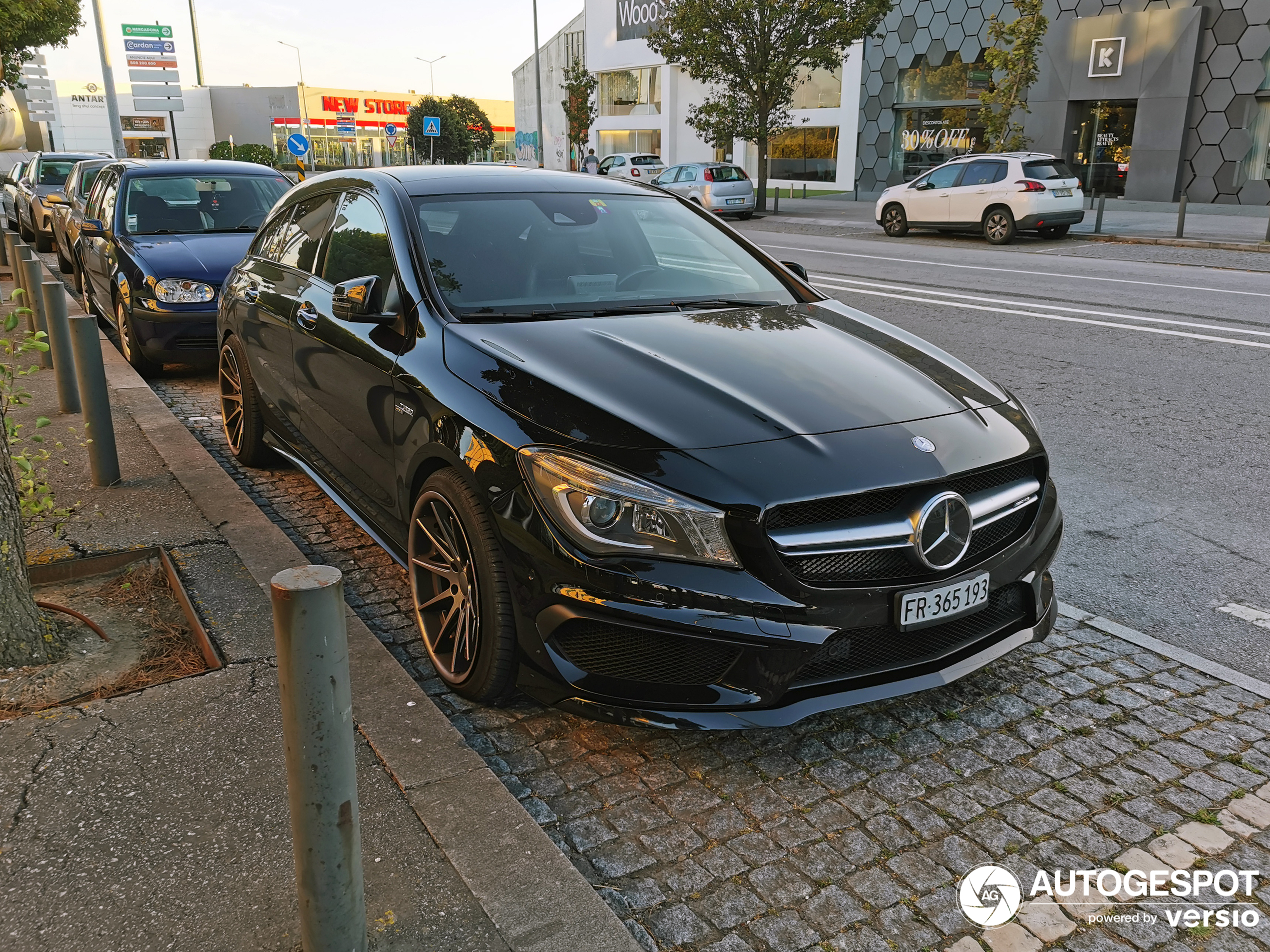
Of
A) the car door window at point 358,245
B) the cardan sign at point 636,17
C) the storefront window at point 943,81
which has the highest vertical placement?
the cardan sign at point 636,17

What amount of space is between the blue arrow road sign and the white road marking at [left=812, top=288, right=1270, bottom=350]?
62.4m

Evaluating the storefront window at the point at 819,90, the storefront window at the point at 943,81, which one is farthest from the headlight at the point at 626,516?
the storefront window at the point at 819,90

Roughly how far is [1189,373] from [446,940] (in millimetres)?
8046

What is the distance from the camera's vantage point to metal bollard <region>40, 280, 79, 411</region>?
6.21 meters

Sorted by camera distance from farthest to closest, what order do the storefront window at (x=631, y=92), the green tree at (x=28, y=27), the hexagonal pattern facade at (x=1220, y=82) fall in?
the storefront window at (x=631, y=92) < the hexagonal pattern facade at (x=1220, y=82) < the green tree at (x=28, y=27)

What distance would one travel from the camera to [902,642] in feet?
9.73

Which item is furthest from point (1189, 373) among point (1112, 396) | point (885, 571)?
point (885, 571)

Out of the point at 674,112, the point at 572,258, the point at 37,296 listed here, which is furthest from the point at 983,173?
the point at 674,112

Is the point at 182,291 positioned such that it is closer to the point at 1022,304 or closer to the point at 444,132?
the point at 1022,304

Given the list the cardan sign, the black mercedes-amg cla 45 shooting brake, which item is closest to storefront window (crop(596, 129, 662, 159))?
the cardan sign

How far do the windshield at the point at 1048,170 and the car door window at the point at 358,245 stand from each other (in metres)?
18.0

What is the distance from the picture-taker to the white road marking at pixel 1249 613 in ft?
13.5

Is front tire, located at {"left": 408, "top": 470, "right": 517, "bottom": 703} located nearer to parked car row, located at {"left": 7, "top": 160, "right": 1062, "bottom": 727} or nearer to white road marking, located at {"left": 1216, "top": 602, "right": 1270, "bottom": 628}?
→ parked car row, located at {"left": 7, "top": 160, "right": 1062, "bottom": 727}

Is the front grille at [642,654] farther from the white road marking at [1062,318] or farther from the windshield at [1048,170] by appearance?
the windshield at [1048,170]
